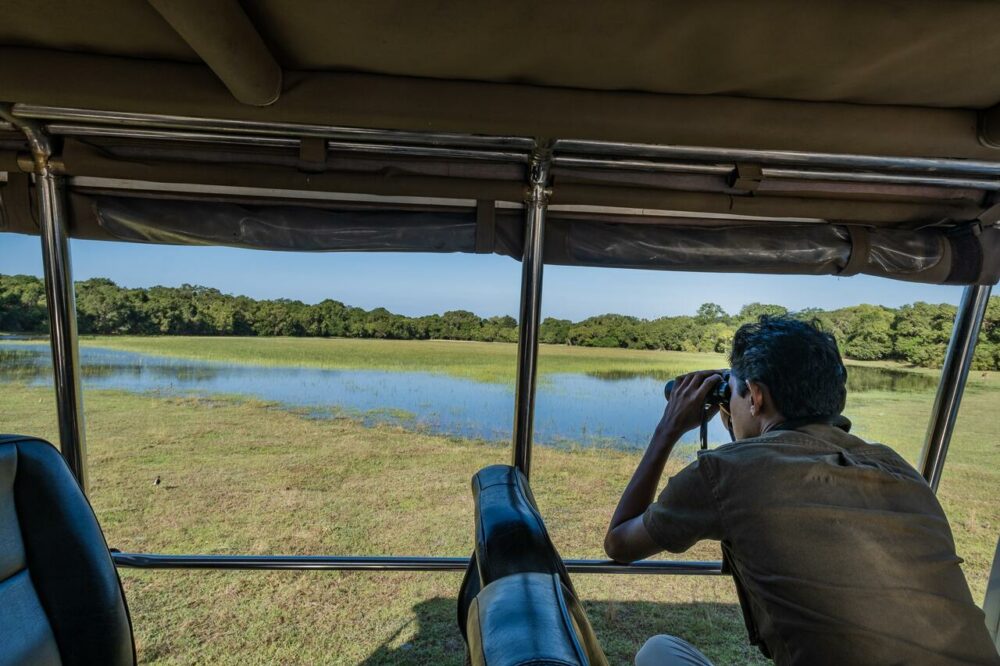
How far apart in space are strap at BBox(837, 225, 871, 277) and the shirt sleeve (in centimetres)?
143

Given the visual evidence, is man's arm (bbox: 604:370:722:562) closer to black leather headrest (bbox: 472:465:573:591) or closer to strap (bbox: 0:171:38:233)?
black leather headrest (bbox: 472:465:573:591)

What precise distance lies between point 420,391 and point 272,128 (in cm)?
173

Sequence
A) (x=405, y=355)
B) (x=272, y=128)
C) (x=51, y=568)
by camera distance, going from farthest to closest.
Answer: (x=405, y=355) < (x=272, y=128) < (x=51, y=568)

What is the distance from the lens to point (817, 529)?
0.97 metres

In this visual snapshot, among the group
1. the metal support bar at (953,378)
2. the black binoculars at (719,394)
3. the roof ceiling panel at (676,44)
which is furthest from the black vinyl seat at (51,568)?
the metal support bar at (953,378)

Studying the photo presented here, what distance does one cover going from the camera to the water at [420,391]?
2307 mm

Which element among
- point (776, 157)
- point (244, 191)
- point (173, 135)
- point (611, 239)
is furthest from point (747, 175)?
point (173, 135)

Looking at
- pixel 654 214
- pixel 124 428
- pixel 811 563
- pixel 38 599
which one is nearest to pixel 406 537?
pixel 124 428

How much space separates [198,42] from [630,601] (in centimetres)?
279

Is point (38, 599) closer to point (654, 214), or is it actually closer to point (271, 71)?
point (271, 71)

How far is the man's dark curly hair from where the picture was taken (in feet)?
3.81

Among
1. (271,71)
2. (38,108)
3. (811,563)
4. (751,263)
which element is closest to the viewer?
(811,563)

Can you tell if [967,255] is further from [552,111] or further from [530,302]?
[552,111]

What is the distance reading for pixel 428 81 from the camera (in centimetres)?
137
